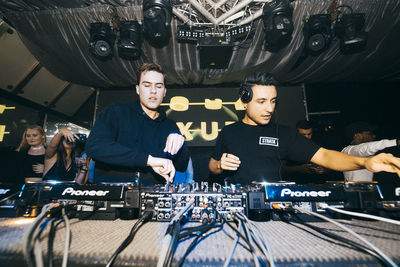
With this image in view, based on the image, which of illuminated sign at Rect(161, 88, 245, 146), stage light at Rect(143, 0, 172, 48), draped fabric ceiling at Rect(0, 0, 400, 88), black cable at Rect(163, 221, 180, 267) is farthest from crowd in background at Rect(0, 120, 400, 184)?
black cable at Rect(163, 221, 180, 267)

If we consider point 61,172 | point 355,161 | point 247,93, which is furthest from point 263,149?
point 61,172

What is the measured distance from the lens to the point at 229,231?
0.66 meters

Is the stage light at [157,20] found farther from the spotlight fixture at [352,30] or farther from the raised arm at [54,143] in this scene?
the spotlight fixture at [352,30]

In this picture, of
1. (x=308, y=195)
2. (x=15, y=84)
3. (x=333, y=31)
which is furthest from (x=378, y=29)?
(x=15, y=84)

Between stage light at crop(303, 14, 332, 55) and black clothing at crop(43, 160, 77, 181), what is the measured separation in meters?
4.95

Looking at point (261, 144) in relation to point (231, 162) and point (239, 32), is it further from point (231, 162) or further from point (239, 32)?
point (239, 32)

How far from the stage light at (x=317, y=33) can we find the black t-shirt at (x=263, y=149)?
6.45 feet

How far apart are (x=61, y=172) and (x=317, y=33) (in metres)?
5.13

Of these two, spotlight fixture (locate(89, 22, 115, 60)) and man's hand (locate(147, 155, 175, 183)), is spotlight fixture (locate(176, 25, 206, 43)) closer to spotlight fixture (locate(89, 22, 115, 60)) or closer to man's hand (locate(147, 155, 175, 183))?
spotlight fixture (locate(89, 22, 115, 60))

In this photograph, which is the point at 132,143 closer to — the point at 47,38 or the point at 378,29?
the point at 47,38

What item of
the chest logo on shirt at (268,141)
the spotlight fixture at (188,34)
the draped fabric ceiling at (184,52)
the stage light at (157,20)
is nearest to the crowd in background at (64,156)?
the draped fabric ceiling at (184,52)

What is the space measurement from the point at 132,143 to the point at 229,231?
127 cm

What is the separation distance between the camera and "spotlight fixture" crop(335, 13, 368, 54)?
2.64 m

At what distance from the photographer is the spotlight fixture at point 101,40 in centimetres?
280
